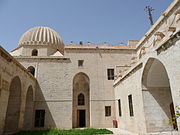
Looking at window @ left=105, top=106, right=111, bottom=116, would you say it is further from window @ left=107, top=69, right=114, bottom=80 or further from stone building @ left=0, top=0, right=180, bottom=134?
window @ left=107, top=69, right=114, bottom=80

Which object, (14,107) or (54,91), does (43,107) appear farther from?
(14,107)

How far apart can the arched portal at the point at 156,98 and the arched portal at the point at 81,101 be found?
773 cm

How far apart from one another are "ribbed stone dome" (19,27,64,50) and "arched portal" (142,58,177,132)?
12728 mm

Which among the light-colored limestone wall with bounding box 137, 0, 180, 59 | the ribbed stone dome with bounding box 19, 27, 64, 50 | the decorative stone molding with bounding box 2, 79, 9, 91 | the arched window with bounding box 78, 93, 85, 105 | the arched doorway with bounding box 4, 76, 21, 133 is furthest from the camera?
the ribbed stone dome with bounding box 19, 27, 64, 50

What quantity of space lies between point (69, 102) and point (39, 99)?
278cm

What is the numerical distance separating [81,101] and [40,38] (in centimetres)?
891

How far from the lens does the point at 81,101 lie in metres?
16.1

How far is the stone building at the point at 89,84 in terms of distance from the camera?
8.36 m

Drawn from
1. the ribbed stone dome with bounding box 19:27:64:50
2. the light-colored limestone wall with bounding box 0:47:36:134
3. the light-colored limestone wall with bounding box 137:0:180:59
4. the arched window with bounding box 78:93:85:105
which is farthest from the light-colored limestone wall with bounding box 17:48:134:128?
the light-colored limestone wall with bounding box 137:0:180:59

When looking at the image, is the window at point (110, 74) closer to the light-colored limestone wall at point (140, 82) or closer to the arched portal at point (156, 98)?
the light-colored limestone wall at point (140, 82)

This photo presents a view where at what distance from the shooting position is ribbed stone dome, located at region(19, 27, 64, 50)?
58.3 feet

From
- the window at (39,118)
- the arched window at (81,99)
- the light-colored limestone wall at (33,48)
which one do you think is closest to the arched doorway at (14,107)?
the window at (39,118)

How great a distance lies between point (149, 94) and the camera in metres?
8.73

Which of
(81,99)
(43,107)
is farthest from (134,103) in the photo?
(43,107)
